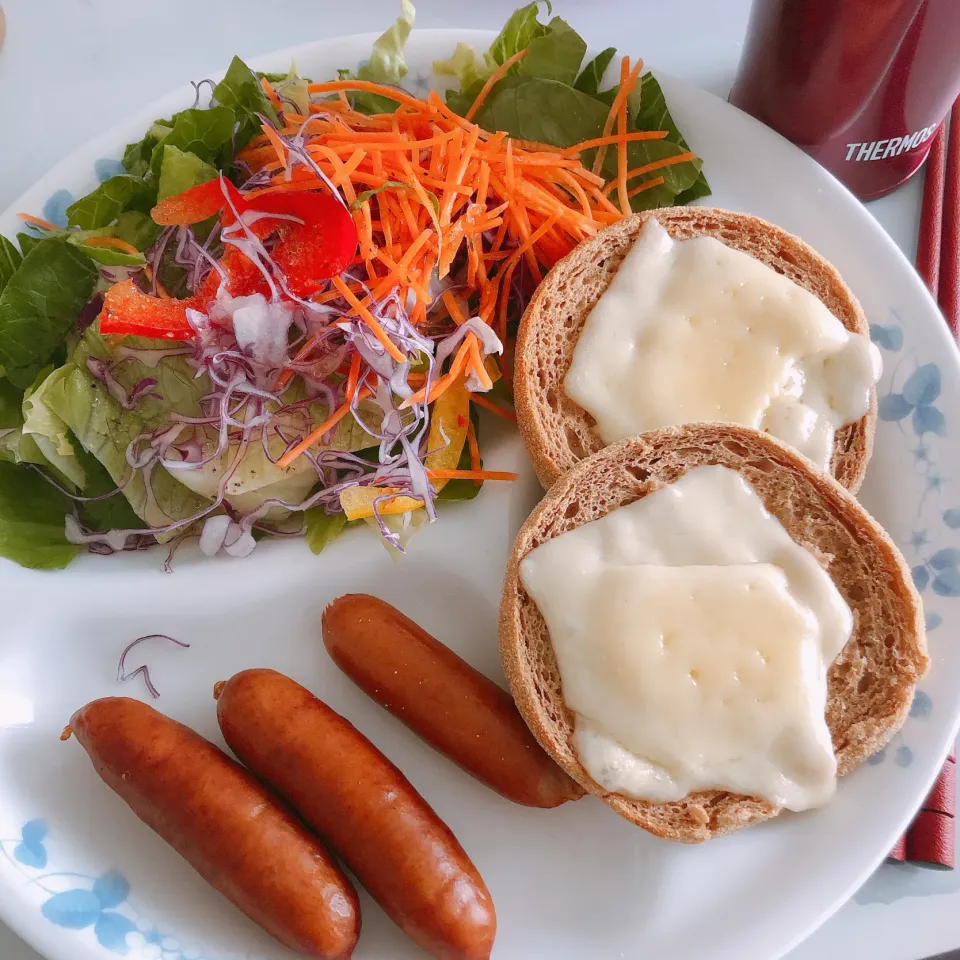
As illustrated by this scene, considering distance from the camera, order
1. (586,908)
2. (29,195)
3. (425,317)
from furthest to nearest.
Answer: (29,195)
(425,317)
(586,908)

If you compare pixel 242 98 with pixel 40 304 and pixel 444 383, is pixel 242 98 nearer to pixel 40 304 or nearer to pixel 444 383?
pixel 40 304

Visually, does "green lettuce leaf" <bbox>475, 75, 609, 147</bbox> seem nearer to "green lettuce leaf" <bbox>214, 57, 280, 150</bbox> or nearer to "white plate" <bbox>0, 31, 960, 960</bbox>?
"white plate" <bbox>0, 31, 960, 960</bbox>

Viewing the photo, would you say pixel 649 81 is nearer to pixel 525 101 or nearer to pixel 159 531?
pixel 525 101

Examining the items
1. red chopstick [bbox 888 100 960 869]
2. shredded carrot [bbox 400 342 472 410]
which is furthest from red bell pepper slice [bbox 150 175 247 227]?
red chopstick [bbox 888 100 960 869]

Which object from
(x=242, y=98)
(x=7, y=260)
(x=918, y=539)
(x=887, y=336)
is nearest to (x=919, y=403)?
(x=887, y=336)

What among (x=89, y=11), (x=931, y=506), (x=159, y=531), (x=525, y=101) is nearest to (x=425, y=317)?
(x=525, y=101)

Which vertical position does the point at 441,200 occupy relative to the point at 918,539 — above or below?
above
